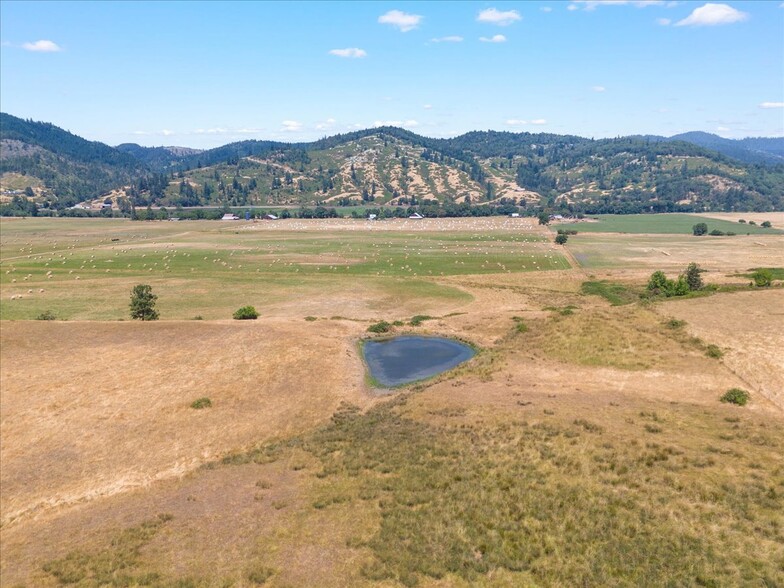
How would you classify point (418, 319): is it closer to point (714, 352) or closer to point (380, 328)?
point (380, 328)

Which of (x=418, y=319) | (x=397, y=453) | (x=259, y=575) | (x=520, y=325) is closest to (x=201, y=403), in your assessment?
(x=397, y=453)

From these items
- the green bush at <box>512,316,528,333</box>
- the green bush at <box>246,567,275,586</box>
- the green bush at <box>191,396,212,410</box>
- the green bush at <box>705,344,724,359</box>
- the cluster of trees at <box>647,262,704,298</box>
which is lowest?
the green bush at <box>191,396,212,410</box>

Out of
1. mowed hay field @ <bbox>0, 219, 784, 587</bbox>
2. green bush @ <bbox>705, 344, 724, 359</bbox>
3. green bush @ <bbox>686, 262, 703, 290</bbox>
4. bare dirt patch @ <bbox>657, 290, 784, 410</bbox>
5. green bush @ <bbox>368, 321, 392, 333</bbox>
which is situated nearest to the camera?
mowed hay field @ <bbox>0, 219, 784, 587</bbox>

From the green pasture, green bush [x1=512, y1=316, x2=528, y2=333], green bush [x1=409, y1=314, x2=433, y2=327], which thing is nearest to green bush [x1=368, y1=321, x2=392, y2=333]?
green bush [x1=409, y1=314, x2=433, y2=327]

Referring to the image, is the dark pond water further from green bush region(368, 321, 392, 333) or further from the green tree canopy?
the green tree canopy

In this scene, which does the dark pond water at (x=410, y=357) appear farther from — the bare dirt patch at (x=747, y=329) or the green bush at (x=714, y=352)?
the bare dirt patch at (x=747, y=329)

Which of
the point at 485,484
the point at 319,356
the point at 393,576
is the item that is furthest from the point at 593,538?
the point at 319,356
